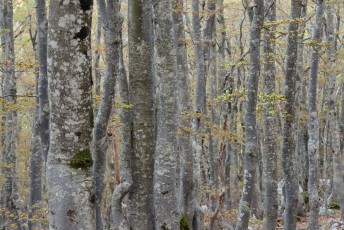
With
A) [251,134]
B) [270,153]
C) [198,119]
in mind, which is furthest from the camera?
[198,119]

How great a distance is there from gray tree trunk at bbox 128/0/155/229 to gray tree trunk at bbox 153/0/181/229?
0.13m

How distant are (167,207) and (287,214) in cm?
421

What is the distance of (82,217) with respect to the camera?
A: 3502mm

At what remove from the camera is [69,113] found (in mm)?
3434

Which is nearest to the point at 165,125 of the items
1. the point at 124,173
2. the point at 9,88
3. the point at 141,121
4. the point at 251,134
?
the point at 141,121

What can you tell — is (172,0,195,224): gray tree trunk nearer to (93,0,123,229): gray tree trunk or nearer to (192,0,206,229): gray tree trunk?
(192,0,206,229): gray tree trunk

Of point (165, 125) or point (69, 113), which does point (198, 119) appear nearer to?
point (165, 125)

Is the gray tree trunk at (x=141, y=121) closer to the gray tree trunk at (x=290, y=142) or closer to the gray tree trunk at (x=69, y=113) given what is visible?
the gray tree trunk at (x=69, y=113)

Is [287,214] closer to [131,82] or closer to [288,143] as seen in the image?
[288,143]

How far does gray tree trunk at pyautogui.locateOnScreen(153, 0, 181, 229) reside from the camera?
5.68 m

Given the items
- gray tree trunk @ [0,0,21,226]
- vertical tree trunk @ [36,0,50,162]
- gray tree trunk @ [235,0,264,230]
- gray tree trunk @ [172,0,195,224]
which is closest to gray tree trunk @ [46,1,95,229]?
vertical tree trunk @ [36,0,50,162]

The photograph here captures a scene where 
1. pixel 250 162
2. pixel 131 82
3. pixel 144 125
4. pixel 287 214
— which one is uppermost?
pixel 131 82

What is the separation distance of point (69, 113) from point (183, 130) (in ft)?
16.7

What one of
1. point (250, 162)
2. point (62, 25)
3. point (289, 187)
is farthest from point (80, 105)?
point (289, 187)
